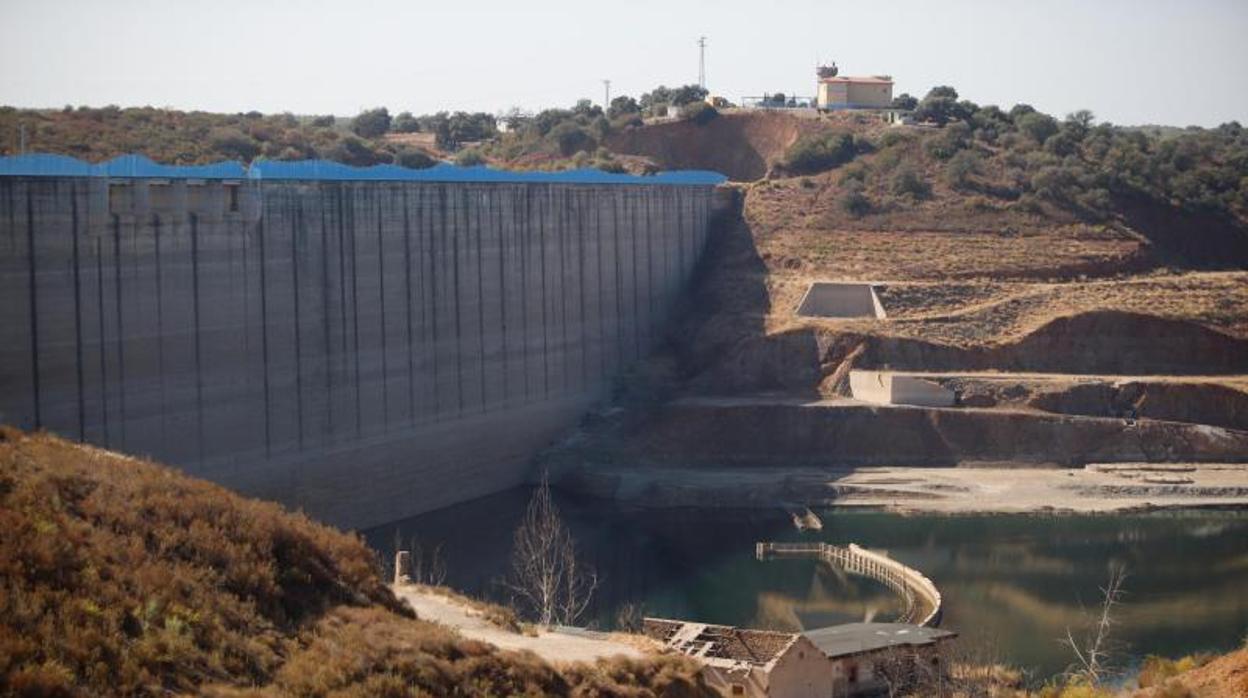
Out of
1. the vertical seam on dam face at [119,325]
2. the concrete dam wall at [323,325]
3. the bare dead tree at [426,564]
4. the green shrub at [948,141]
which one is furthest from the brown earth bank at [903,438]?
the green shrub at [948,141]

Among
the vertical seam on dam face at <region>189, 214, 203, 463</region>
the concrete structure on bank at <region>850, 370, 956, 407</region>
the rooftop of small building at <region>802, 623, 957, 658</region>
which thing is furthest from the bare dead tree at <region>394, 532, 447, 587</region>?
the concrete structure on bank at <region>850, 370, 956, 407</region>

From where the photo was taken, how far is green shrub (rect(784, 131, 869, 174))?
79000mm

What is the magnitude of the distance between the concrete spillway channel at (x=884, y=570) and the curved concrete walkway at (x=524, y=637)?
17058mm

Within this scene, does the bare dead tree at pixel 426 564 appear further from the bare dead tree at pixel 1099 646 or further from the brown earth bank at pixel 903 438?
the bare dead tree at pixel 1099 646

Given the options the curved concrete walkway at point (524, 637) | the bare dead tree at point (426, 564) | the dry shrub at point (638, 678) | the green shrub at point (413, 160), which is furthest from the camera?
the green shrub at point (413, 160)

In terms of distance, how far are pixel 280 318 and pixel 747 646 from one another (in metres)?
19.1

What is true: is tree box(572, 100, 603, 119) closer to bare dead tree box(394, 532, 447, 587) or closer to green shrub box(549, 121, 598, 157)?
green shrub box(549, 121, 598, 157)

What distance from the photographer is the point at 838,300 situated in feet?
213

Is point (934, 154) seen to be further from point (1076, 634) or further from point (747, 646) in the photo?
point (747, 646)

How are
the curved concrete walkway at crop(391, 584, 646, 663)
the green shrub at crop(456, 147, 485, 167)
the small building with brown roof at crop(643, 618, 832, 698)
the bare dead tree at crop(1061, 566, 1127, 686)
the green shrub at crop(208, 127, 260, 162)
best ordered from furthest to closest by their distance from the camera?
the green shrub at crop(456, 147, 485, 167)
the green shrub at crop(208, 127, 260, 162)
the bare dead tree at crop(1061, 566, 1127, 686)
the small building with brown roof at crop(643, 618, 832, 698)
the curved concrete walkway at crop(391, 584, 646, 663)

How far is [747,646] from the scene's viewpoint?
29500 millimetres

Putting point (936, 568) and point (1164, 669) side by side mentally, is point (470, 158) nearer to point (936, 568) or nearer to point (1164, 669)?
point (936, 568)

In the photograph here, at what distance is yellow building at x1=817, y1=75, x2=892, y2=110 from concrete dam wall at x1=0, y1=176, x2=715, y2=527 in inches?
1152

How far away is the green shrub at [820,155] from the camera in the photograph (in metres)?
79.0
